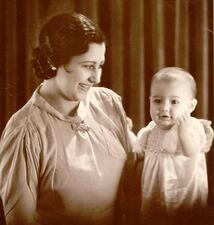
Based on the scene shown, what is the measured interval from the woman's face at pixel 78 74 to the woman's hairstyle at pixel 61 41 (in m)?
0.02

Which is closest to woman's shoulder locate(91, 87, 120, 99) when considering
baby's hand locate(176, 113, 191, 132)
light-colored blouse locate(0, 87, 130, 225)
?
light-colored blouse locate(0, 87, 130, 225)

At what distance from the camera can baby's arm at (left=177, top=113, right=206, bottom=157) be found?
1.61 m

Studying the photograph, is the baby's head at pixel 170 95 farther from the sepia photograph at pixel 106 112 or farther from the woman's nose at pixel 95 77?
the woman's nose at pixel 95 77

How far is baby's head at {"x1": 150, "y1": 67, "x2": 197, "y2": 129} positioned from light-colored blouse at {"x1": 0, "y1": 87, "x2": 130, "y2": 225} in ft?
0.39

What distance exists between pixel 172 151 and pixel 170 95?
0.18 m

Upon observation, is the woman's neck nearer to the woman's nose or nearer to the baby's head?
the woman's nose

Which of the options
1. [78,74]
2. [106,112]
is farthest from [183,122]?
[78,74]

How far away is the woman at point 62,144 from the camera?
59.9 inches

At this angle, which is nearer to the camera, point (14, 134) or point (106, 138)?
point (14, 134)

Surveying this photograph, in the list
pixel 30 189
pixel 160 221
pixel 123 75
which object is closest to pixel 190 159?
pixel 160 221

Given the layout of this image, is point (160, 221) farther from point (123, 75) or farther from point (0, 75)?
point (0, 75)

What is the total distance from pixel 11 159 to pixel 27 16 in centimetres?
48

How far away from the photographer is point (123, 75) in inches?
64.9

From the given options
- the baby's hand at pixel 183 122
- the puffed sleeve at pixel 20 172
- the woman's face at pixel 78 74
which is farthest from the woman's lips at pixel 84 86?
the baby's hand at pixel 183 122
